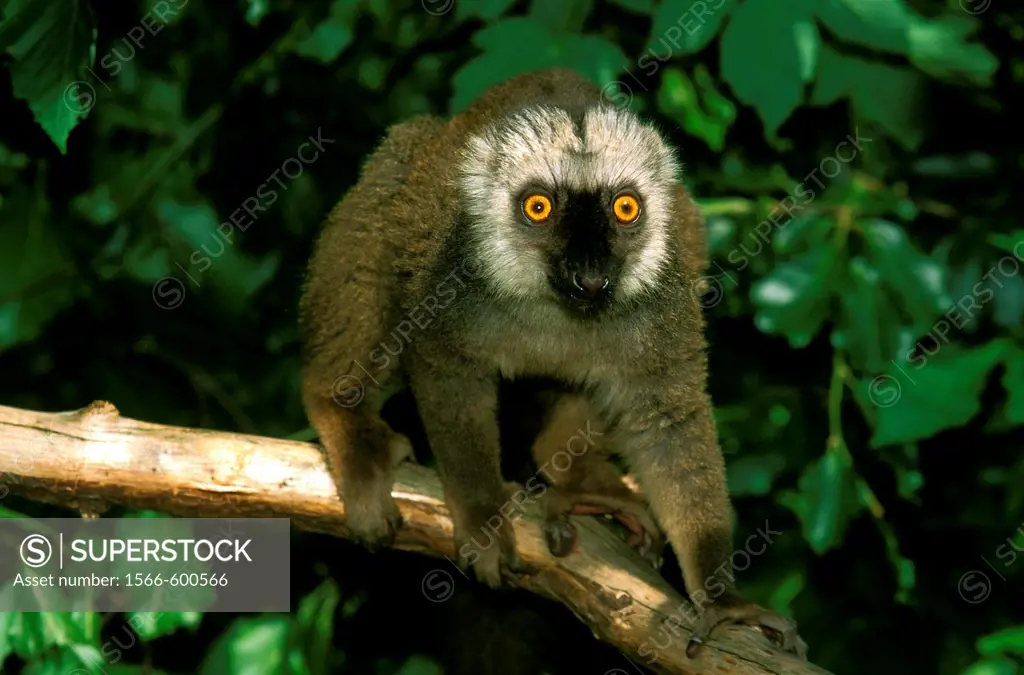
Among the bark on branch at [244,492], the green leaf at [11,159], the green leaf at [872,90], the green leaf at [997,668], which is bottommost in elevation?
the green leaf at [997,668]

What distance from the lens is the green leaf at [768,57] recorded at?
416 cm

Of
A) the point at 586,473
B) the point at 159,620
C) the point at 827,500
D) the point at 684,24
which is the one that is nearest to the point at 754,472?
the point at 827,500

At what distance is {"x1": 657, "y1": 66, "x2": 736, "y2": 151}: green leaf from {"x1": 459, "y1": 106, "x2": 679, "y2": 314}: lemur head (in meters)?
0.68

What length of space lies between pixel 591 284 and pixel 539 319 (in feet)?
1.76

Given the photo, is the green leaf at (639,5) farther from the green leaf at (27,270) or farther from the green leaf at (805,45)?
the green leaf at (27,270)

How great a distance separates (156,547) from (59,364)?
204 cm

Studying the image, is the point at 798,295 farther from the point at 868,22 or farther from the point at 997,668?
the point at 997,668

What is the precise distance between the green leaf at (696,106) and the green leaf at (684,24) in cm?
77

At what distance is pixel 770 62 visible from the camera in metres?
4.17

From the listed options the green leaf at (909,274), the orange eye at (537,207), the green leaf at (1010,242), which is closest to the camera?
the orange eye at (537,207)

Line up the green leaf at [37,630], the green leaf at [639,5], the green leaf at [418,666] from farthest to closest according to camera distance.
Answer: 1. the green leaf at [418,666]
2. the green leaf at [639,5]
3. the green leaf at [37,630]

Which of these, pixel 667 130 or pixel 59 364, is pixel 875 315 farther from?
pixel 59 364

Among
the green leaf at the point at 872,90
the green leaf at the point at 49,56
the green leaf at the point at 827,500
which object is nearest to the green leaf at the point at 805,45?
the green leaf at the point at 872,90

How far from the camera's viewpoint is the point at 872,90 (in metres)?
4.72
